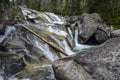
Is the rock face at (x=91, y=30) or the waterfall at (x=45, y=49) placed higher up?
the waterfall at (x=45, y=49)

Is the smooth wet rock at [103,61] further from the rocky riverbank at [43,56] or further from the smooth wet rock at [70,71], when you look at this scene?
the smooth wet rock at [70,71]

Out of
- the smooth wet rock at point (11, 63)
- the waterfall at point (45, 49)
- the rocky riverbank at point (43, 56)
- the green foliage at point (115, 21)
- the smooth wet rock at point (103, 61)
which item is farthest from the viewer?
the green foliage at point (115, 21)

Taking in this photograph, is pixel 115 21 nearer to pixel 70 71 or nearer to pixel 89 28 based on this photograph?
pixel 89 28

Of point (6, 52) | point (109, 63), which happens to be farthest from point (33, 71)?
point (109, 63)

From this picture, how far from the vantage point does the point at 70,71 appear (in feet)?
30.2

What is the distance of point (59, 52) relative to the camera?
16.6 metres

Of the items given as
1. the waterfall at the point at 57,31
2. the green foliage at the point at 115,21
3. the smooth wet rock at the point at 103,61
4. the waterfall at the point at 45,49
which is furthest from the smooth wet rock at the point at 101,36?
the smooth wet rock at the point at 103,61

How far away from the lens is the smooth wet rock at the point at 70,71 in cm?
911

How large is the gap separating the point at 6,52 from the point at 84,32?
48.1ft

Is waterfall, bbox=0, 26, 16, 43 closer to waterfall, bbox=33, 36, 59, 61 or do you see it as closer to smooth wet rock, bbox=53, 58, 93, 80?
waterfall, bbox=33, 36, 59, 61

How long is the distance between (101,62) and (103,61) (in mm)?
85

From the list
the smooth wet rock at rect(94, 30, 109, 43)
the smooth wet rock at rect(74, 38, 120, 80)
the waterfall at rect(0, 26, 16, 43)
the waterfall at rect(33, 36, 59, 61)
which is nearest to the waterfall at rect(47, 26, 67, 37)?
the waterfall at rect(0, 26, 16, 43)

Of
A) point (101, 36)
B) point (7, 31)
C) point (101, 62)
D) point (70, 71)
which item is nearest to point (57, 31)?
point (7, 31)

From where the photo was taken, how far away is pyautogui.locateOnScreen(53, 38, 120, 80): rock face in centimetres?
910
